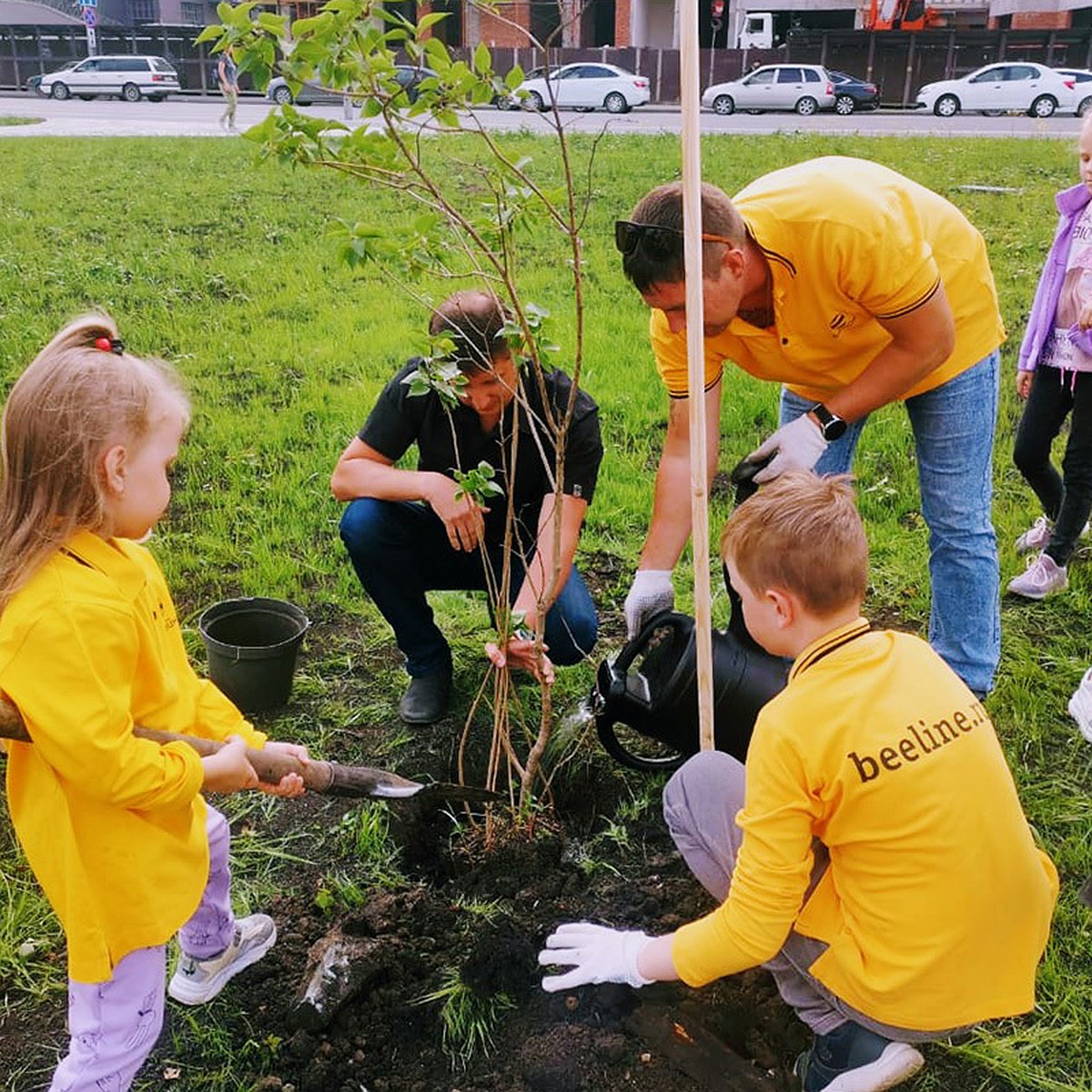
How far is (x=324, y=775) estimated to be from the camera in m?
1.98

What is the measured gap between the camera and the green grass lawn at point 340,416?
242 cm

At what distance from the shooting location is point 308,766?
1.93 m

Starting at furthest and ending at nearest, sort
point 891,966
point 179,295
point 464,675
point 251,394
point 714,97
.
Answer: point 714,97 < point 179,295 < point 251,394 < point 464,675 < point 891,966

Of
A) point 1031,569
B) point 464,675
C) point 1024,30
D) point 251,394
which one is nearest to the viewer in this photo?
point 464,675

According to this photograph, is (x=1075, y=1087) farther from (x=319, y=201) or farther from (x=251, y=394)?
(x=319, y=201)

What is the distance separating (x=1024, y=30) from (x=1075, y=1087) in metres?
28.9

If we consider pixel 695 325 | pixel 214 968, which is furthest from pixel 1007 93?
pixel 214 968

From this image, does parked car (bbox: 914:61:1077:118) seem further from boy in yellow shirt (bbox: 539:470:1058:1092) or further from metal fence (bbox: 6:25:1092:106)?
boy in yellow shirt (bbox: 539:470:1058:1092)

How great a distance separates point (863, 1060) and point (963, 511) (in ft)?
4.89

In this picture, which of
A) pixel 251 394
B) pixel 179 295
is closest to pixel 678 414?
pixel 251 394

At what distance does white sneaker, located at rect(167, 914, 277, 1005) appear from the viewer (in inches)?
81.3

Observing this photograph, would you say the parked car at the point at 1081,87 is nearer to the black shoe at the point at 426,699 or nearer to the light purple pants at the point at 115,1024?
the black shoe at the point at 426,699

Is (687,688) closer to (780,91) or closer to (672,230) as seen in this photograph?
(672,230)

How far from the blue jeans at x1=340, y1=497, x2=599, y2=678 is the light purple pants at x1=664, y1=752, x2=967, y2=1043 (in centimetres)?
93
